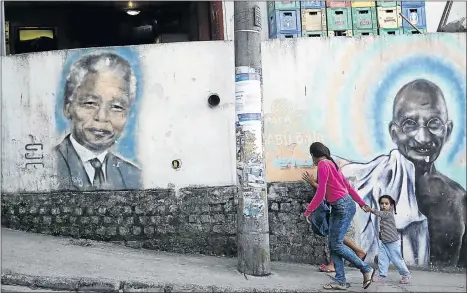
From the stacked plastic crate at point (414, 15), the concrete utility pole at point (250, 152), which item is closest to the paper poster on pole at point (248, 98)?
the concrete utility pole at point (250, 152)

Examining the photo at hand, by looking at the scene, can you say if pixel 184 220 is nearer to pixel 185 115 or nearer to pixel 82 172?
pixel 185 115

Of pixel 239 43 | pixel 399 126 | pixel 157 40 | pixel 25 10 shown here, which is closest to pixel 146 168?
pixel 239 43

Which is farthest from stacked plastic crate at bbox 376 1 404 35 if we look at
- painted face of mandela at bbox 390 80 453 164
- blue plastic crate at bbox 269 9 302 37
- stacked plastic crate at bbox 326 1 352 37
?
painted face of mandela at bbox 390 80 453 164

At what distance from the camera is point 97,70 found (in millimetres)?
6559

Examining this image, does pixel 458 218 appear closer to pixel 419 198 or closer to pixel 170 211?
pixel 419 198

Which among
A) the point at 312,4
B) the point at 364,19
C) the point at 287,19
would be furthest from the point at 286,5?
the point at 364,19

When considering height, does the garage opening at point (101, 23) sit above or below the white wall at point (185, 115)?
above

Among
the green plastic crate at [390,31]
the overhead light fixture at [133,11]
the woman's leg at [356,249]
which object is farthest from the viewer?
the overhead light fixture at [133,11]

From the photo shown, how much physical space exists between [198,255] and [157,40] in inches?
240

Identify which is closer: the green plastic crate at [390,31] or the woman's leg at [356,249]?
the woman's leg at [356,249]

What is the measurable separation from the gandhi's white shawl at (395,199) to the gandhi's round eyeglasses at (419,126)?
1.17 ft

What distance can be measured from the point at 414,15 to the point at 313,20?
172 centimetres

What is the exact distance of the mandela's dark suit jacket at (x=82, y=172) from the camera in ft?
21.2

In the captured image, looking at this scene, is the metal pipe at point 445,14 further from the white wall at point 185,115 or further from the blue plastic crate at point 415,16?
the white wall at point 185,115
